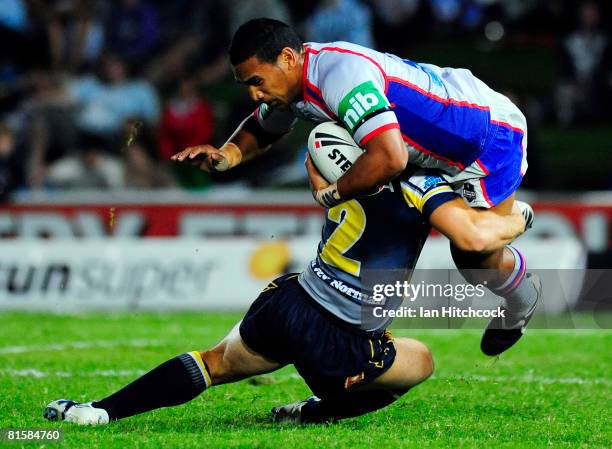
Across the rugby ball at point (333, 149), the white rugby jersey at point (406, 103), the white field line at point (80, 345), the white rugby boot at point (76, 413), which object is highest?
the white rugby jersey at point (406, 103)

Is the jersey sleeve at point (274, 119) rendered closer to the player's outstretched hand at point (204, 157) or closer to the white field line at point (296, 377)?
the player's outstretched hand at point (204, 157)

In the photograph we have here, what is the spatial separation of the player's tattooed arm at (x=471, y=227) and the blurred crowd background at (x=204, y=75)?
729 cm

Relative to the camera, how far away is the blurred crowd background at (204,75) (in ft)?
47.3

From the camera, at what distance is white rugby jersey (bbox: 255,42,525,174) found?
18.3ft

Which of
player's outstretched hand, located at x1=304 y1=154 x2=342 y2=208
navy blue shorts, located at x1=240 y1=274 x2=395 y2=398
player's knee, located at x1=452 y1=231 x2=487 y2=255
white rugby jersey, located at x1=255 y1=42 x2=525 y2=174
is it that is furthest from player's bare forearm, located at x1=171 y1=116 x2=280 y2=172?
player's knee, located at x1=452 y1=231 x2=487 y2=255

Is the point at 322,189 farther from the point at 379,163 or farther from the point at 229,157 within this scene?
the point at 229,157

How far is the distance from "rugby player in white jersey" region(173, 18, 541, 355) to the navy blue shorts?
2.07ft

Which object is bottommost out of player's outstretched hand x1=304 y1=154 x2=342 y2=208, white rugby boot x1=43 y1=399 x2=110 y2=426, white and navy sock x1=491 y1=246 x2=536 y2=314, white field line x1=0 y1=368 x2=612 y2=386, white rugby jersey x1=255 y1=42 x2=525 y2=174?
white field line x1=0 y1=368 x2=612 y2=386

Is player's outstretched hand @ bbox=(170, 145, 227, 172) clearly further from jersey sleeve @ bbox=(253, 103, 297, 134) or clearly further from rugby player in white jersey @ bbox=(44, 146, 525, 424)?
rugby player in white jersey @ bbox=(44, 146, 525, 424)

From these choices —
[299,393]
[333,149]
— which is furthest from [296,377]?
[333,149]

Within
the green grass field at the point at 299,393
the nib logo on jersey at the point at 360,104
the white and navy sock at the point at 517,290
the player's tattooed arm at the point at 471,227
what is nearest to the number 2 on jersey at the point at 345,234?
the player's tattooed arm at the point at 471,227

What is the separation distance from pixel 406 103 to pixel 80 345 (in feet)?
15.4

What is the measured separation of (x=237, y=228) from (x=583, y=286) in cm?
361

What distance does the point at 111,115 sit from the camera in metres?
15.0
